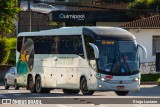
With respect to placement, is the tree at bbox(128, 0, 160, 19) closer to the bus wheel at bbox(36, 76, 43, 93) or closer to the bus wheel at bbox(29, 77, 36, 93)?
the bus wheel at bbox(29, 77, 36, 93)

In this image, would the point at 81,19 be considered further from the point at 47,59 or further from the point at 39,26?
the point at 47,59

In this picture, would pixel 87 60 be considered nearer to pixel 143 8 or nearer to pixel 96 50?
pixel 96 50

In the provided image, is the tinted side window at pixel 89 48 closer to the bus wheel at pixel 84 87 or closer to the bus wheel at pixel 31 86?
the bus wheel at pixel 84 87

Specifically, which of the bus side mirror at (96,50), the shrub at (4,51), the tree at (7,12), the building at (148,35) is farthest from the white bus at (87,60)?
the shrub at (4,51)

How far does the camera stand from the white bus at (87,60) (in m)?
31.5

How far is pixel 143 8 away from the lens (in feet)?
219

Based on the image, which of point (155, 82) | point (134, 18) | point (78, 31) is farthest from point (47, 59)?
point (134, 18)

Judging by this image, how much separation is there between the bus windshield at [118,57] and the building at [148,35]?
2227cm

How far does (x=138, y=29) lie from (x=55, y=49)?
835 inches

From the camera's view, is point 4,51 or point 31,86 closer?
point 31,86

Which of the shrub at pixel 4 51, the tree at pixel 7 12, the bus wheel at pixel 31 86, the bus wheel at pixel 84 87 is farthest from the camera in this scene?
the shrub at pixel 4 51

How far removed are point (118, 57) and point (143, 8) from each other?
35.5m

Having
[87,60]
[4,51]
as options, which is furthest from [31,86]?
[4,51]

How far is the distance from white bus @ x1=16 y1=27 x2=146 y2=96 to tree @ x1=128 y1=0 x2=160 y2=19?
92.1ft
